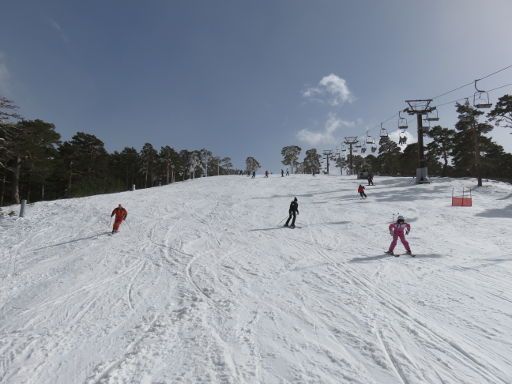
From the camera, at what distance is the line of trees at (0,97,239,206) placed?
102ft

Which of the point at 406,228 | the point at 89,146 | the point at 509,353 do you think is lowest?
the point at 509,353

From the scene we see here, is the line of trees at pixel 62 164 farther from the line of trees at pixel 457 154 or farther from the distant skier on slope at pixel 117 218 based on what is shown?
the line of trees at pixel 457 154

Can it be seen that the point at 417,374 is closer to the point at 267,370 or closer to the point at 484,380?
the point at 484,380

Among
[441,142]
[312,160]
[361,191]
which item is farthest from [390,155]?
[361,191]

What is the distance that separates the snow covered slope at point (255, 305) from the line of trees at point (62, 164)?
13101mm

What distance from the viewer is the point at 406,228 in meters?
11.4

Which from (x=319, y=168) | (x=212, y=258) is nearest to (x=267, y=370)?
(x=212, y=258)

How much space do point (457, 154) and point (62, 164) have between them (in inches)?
2263

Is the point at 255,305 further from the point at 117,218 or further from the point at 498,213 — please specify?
the point at 498,213

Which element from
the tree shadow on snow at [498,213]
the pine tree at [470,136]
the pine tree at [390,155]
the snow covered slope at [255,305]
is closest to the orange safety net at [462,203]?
the tree shadow on snow at [498,213]

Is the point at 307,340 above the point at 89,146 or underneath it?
underneath

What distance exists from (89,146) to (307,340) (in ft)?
174

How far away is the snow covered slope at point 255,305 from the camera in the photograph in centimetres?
468

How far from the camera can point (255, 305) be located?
22.8 ft
